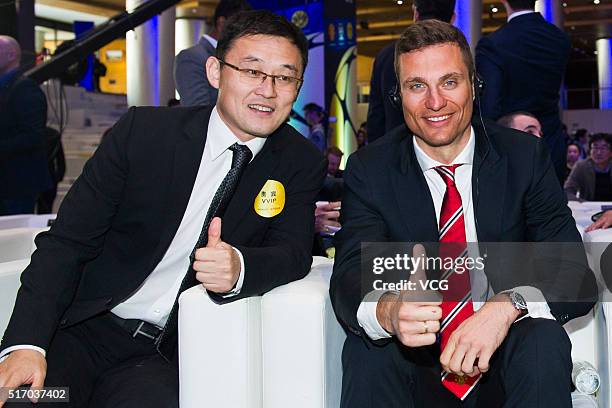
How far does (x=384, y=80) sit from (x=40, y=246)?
167cm

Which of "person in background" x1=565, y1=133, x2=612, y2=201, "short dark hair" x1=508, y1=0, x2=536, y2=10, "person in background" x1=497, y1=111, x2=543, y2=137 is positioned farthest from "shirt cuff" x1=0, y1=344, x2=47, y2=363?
"person in background" x1=565, y1=133, x2=612, y2=201

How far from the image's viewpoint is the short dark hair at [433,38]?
175 centimetres

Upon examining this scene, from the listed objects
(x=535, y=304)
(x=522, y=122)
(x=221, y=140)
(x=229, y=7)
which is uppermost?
(x=229, y=7)

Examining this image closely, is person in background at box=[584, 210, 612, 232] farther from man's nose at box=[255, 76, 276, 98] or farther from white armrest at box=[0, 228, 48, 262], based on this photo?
white armrest at box=[0, 228, 48, 262]

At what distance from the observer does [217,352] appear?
5.14 ft

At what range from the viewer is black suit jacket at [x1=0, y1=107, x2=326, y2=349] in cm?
175

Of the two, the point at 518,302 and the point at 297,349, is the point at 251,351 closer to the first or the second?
the point at 297,349

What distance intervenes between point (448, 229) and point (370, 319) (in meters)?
0.31

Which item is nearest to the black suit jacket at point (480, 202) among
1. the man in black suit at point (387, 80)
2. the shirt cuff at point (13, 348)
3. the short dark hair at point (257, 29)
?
the short dark hair at point (257, 29)

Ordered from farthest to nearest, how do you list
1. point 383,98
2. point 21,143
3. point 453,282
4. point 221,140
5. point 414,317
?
point 21,143, point 383,98, point 221,140, point 453,282, point 414,317

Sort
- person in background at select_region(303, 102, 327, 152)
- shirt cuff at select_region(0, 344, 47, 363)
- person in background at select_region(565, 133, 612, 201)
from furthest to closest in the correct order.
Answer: person in background at select_region(303, 102, 327, 152) → person in background at select_region(565, 133, 612, 201) → shirt cuff at select_region(0, 344, 47, 363)

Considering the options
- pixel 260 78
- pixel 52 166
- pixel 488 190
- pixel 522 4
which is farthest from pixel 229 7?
pixel 52 166

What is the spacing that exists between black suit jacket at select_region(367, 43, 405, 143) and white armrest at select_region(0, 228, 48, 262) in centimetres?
140

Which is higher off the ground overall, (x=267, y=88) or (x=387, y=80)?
(x=387, y=80)
